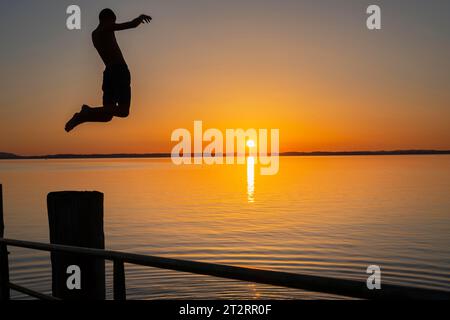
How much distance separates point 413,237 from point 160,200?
2698 cm

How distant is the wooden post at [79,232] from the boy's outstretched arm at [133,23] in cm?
163

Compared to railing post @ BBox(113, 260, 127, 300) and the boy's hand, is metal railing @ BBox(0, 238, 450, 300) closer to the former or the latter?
railing post @ BBox(113, 260, 127, 300)

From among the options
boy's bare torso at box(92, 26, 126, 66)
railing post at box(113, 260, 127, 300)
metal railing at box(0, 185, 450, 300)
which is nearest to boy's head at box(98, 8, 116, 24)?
boy's bare torso at box(92, 26, 126, 66)

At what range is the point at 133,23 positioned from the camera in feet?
19.3

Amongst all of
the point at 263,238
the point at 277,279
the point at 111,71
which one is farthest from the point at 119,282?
the point at 263,238

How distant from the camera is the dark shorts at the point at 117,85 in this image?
604 centimetres

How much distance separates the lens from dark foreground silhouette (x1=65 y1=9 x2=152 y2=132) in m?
5.89

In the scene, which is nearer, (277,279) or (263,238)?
(277,279)

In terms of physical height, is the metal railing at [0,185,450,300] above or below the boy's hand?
below

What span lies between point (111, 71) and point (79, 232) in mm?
1596

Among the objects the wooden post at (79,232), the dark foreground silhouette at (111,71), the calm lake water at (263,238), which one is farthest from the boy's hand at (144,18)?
the calm lake water at (263,238)

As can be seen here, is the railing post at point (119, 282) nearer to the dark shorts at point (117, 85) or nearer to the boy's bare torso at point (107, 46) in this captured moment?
the dark shorts at point (117, 85)

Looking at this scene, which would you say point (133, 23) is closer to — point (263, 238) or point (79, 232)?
point (79, 232)
